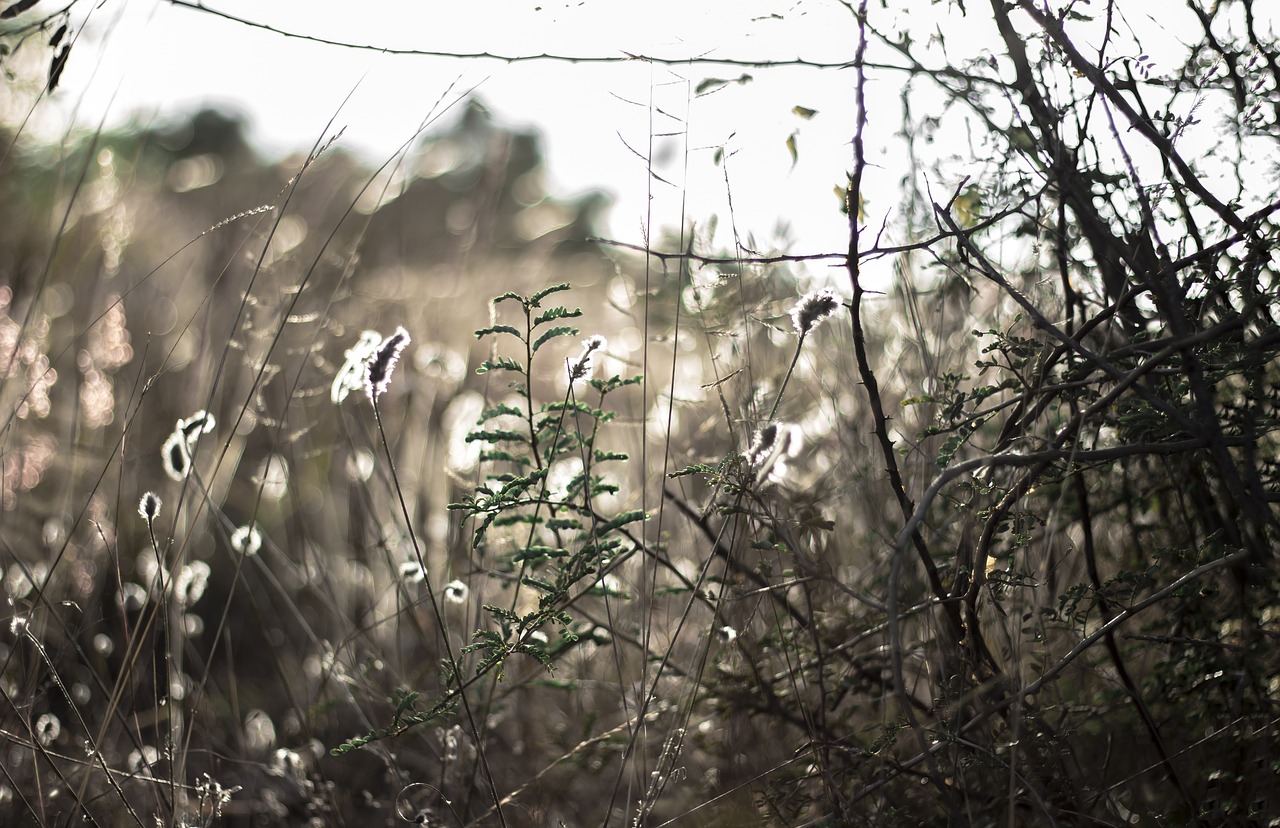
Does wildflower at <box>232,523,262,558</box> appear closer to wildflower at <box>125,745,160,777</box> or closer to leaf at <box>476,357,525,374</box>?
wildflower at <box>125,745,160,777</box>

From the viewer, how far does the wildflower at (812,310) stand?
3.14 ft

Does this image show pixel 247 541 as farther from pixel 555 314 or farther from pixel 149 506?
pixel 555 314

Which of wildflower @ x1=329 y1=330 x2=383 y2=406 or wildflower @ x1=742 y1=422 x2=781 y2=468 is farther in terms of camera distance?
wildflower @ x1=329 y1=330 x2=383 y2=406

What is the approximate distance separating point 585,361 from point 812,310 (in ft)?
0.78

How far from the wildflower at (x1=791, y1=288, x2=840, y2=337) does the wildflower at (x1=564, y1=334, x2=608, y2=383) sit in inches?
7.5

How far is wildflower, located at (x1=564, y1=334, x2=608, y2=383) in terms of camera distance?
100 cm

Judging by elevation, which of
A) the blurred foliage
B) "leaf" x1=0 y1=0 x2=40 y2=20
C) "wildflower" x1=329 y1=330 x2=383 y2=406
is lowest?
the blurred foliage

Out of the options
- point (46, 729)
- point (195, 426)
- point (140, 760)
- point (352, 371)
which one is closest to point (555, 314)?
point (352, 371)

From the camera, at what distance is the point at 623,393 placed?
3.01 metres

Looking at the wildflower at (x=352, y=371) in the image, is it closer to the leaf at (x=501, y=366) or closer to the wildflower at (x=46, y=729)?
the leaf at (x=501, y=366)

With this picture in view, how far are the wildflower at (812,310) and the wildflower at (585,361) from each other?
0.19 m

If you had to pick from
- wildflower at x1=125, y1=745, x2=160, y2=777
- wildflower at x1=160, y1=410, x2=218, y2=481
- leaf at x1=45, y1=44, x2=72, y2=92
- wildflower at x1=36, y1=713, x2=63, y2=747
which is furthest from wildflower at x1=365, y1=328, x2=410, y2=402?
wildflower at x1=36, y1=713, x2=63, y2=747

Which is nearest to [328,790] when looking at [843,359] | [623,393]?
[843,359]

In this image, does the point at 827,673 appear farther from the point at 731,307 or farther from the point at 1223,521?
the point at 731,307
